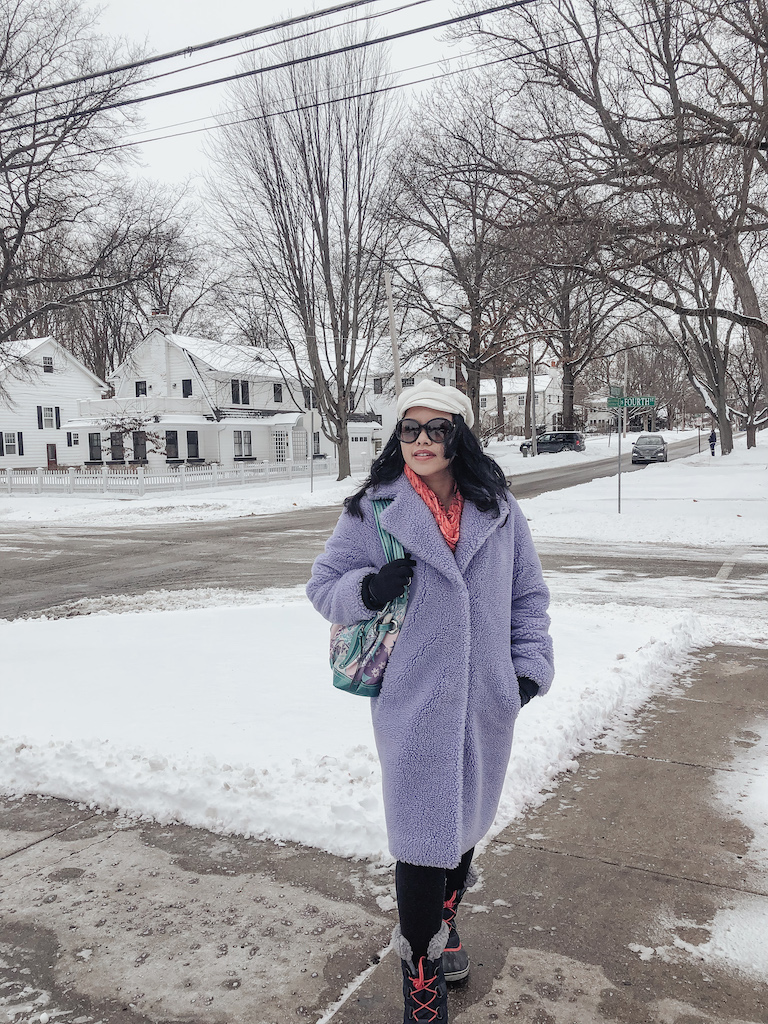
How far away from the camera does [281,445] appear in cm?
4303

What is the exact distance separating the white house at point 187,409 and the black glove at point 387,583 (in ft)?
114

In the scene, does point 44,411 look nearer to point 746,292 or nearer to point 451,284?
point 451,284

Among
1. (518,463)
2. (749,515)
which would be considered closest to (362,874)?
(749,515)

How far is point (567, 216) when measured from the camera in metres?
14.1

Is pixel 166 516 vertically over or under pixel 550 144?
under

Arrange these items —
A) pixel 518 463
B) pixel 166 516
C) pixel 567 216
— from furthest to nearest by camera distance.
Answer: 1. pixel 518 463
2. pixel 166 516
3. pixel 567 216

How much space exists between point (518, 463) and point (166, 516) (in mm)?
21953

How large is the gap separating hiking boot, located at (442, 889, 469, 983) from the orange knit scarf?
112cm

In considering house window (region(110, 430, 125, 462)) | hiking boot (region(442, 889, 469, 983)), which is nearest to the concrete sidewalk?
hiking boot (region(442, 889, 469, 983))

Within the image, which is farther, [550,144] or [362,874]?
[550,144]

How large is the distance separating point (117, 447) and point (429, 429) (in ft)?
123

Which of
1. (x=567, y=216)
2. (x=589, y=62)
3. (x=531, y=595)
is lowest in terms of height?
(x=531, y=595)

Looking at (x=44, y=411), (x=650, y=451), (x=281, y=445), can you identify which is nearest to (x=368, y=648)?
(x=650, y=451)

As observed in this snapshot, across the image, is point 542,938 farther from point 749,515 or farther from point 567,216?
point 749,515
